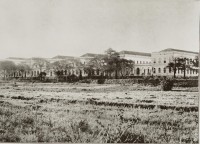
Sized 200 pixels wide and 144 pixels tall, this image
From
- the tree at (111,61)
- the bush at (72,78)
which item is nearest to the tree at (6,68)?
the bush at (72,78)

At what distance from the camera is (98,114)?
4406mm

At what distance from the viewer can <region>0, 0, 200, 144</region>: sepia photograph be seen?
4239 millimetres

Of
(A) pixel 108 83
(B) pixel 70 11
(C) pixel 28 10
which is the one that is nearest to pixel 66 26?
(B) pixel 70 11

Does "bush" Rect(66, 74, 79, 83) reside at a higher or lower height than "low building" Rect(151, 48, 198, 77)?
lower

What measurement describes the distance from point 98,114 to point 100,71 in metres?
0.56

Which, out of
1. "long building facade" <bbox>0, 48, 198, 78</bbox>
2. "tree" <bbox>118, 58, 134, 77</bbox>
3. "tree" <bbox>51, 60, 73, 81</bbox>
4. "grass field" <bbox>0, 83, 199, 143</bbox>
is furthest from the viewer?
"tree" <bbox>51, 60, 73, 81</bbox>

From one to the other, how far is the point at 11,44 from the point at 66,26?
30.6 inches

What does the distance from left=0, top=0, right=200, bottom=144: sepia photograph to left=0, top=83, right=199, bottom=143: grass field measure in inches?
0.5

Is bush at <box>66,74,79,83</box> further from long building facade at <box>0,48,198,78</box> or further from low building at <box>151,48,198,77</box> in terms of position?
Result: low building at <box>151,48,198,77</box>

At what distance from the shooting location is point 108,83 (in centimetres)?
456

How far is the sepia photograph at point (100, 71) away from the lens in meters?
4.24

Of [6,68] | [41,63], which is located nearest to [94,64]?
[41,63]

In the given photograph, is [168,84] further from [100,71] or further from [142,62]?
[100,71]

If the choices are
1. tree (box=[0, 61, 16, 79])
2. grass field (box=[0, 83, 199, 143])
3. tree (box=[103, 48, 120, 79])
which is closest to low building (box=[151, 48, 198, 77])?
grass field (box=[0, 83, 199, 143])
